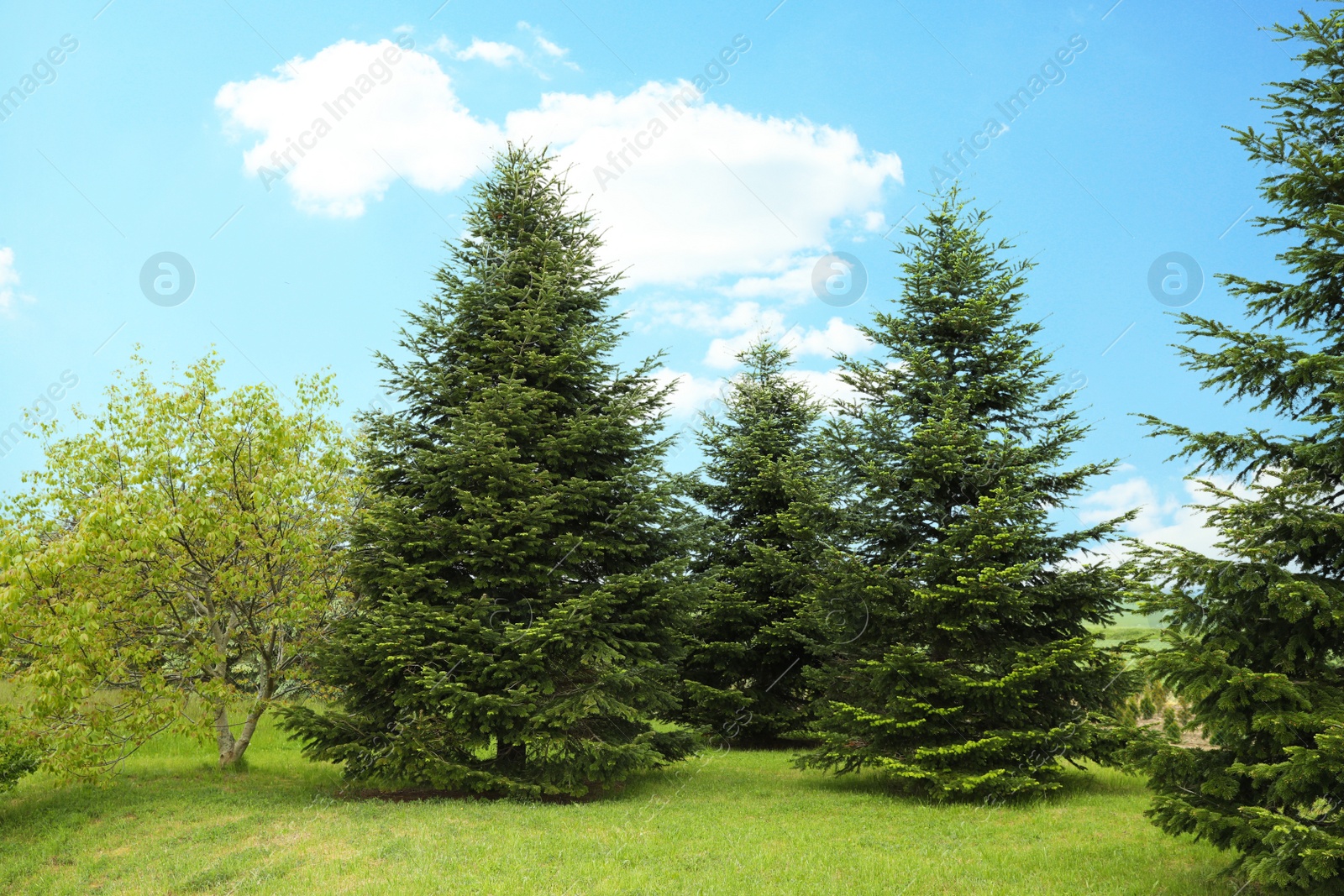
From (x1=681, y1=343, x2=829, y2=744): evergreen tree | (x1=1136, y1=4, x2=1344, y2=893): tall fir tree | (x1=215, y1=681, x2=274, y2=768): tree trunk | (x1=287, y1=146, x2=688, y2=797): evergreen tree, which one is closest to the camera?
(x1=1136, y1=4, x2=1344, y2=893): tall fir tree

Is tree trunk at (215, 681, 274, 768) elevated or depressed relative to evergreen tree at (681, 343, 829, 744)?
depressed

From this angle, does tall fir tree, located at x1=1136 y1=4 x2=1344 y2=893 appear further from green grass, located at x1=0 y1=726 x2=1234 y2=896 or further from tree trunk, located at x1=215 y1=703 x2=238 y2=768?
tree trunk, located at x1=215 y1=703 x2=238 y2=768

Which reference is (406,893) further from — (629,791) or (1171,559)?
(1171,559)

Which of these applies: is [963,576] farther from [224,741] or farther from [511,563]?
[224,741]

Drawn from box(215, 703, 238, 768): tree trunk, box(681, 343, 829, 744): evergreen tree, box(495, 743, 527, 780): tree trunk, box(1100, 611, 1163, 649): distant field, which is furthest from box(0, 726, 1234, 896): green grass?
box(681, 343, 829, 744): evergreen tree

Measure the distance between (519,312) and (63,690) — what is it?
8.32 m

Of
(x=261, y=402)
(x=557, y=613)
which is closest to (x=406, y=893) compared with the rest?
(x=557, y=613)

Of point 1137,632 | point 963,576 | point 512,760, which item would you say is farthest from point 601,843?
point 1137,632

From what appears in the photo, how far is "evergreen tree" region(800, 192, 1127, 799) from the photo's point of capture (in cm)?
1177

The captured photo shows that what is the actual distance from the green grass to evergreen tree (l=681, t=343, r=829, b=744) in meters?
4.67

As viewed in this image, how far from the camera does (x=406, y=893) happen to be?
304 inches

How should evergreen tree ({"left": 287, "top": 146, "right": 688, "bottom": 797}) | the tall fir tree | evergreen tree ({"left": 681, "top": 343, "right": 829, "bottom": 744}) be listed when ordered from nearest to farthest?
the tall fir tree, evergreen tree ({"left": 287, "top": 146, "right": 688, "bottom": 797}), evergreen tree ({"left": 681, "top": 343, "right": 829, "bottom": 744})

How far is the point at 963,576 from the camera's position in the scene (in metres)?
12.0

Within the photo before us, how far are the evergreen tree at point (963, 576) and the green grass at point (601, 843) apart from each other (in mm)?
919
